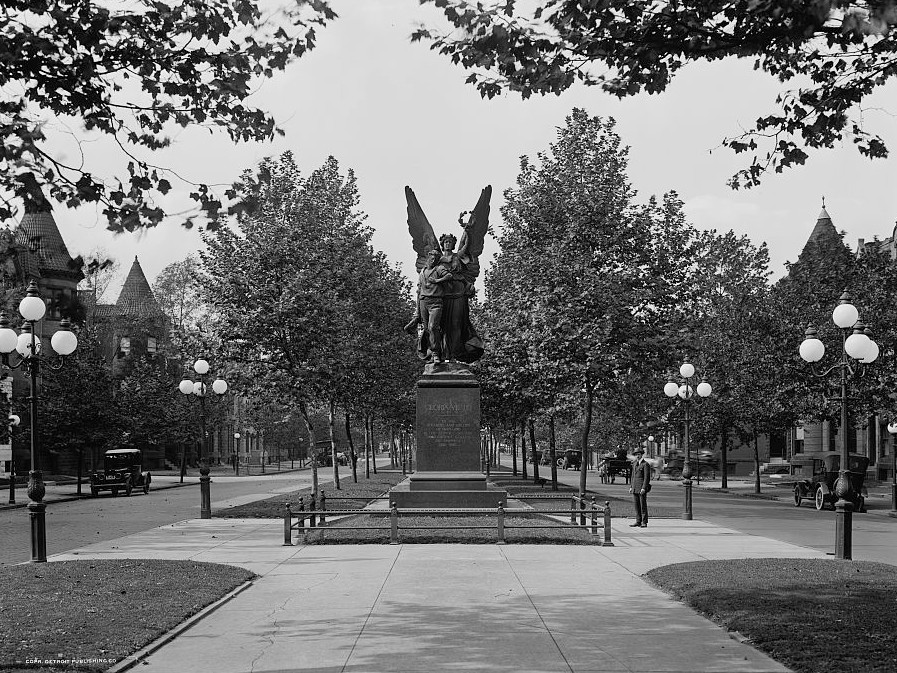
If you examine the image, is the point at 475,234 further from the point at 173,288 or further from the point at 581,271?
the point at 173,288

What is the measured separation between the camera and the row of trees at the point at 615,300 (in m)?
27.3

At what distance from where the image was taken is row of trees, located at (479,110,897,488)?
27344 millimetres

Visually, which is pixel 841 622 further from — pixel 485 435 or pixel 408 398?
pixel 485 435

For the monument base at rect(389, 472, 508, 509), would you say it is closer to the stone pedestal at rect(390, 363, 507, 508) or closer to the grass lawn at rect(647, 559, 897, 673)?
the stone pedestal at rect(390, 363, 507, 508)

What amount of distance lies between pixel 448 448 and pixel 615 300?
815cm

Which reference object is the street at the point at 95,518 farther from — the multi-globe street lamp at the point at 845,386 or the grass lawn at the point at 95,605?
the multi-globe street lamp at the point at 845,386

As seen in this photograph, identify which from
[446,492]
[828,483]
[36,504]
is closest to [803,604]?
[446,492]

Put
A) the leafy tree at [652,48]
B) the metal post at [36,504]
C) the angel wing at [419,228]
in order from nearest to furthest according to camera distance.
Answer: the leafy tree at [652,48] < the metal post at [36,504] < the angel wing at [419,228]

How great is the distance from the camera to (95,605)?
1078cm

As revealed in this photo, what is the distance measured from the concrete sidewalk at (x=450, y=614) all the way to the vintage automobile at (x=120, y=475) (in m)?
24.1

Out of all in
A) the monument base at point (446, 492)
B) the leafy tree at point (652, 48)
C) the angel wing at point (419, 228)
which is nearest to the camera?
the leafy tree at point (652, 48)

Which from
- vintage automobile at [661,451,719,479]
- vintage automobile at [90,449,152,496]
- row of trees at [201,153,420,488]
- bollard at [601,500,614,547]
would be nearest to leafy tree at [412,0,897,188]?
bollard at [601,500,614,547]

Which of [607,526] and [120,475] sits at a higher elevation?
[607,526]

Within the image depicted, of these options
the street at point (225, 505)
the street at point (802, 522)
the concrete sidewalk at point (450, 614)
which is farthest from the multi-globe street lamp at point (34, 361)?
the street at point (802, 522)
